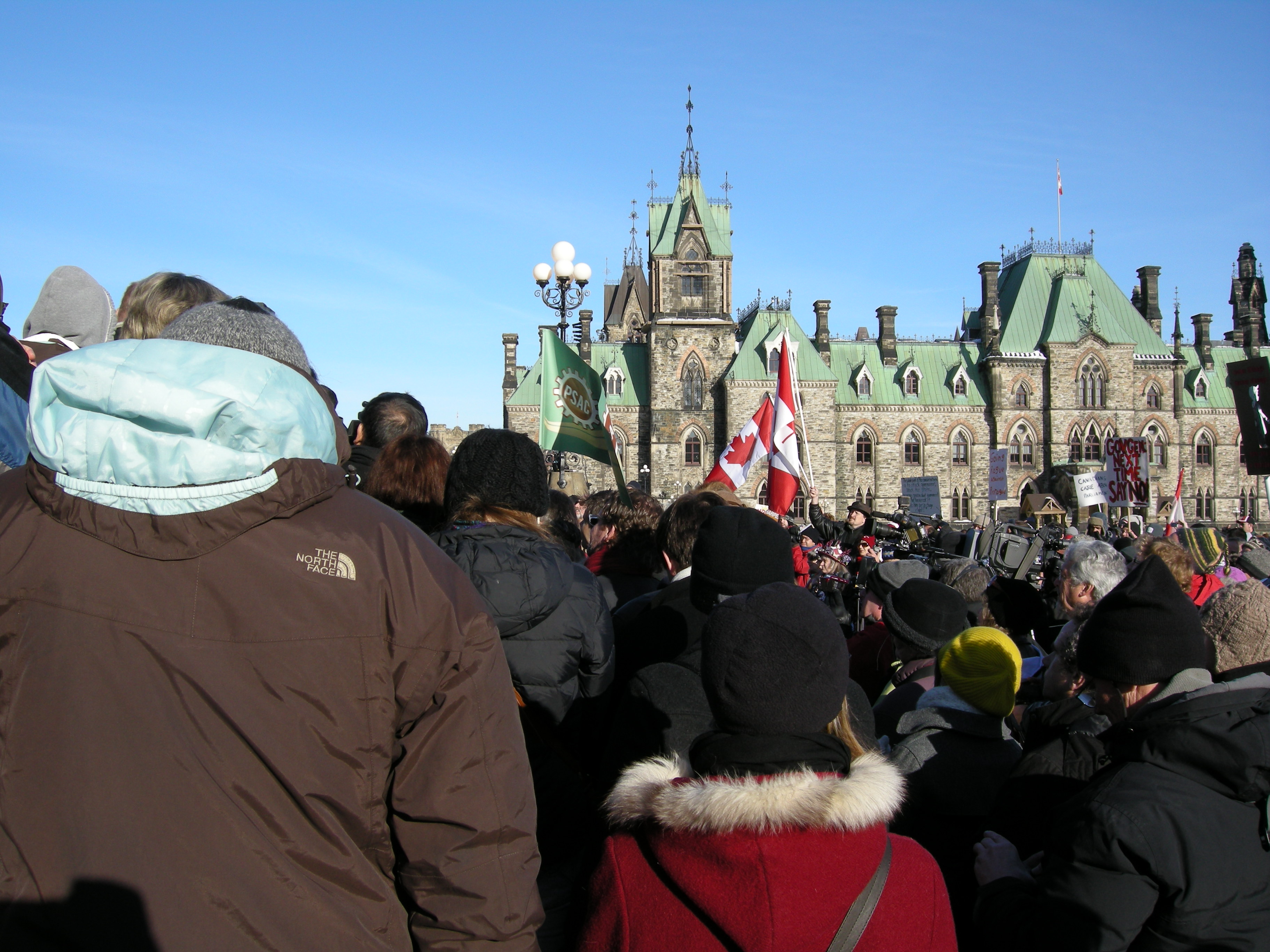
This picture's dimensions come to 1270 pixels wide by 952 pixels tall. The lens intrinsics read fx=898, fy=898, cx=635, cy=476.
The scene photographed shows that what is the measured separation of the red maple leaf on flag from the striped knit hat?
7.07 meters

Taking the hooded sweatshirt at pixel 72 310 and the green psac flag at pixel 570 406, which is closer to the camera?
the hooded sweatshirt at pixel 72 310

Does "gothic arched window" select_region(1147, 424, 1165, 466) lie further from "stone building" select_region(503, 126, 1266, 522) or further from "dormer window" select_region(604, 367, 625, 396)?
"dormer window" select_region(604, 367, 625, 396)

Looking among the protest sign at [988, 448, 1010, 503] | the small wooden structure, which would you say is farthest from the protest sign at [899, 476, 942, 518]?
the small wooden structure

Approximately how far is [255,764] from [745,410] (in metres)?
40.2

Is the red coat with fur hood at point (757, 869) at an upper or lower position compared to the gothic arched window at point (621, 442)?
lower

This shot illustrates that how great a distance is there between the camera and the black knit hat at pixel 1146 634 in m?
2.64

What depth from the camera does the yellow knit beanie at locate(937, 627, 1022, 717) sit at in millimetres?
3189

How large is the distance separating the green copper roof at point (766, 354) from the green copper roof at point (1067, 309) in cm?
1019

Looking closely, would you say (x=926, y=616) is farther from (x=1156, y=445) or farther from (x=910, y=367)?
(x=1156, y=445)

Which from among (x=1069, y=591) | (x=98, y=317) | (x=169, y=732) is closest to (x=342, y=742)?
(x=169, y=732)

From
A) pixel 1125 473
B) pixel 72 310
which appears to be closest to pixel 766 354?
pixel 1125 473

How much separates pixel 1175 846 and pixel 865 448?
4344cm

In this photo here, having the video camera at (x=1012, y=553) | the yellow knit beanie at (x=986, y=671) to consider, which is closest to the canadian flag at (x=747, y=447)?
the video camera at (x=1012, y=553)

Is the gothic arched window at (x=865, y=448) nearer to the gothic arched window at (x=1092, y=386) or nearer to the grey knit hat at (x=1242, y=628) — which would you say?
the gothic arched window at (x=1092, y=386)
